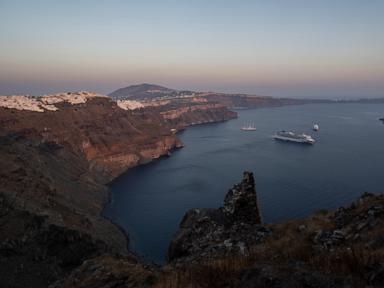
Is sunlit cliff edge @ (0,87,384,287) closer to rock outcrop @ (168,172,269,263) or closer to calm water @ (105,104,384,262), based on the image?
rock outcrop @ (168,172,269,263)

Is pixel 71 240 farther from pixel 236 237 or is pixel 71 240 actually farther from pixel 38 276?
pixel 236 237

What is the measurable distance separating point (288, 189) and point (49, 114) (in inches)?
3299

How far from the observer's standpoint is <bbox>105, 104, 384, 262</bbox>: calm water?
2621 inches

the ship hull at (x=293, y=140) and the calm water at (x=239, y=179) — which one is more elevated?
the ship hull at (x=293, y=140)

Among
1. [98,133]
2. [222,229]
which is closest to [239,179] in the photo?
[98,133]

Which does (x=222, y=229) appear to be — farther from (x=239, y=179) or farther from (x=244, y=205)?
(x=239, y=179)

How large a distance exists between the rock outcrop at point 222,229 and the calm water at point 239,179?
36.7m

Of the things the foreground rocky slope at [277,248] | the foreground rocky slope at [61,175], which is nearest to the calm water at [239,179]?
the foreground rocky slope at [61,175]

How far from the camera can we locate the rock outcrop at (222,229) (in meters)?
14.9

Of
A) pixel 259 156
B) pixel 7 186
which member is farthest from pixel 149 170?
pixel 7 186

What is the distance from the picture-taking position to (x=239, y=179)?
9362cm

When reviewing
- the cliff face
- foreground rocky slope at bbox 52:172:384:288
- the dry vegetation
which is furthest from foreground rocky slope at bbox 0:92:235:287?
the dry vegetation

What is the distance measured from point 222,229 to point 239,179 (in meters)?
76.5

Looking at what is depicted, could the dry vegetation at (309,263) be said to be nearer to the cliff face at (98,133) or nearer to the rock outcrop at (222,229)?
the rock outcrop at (222,229)
